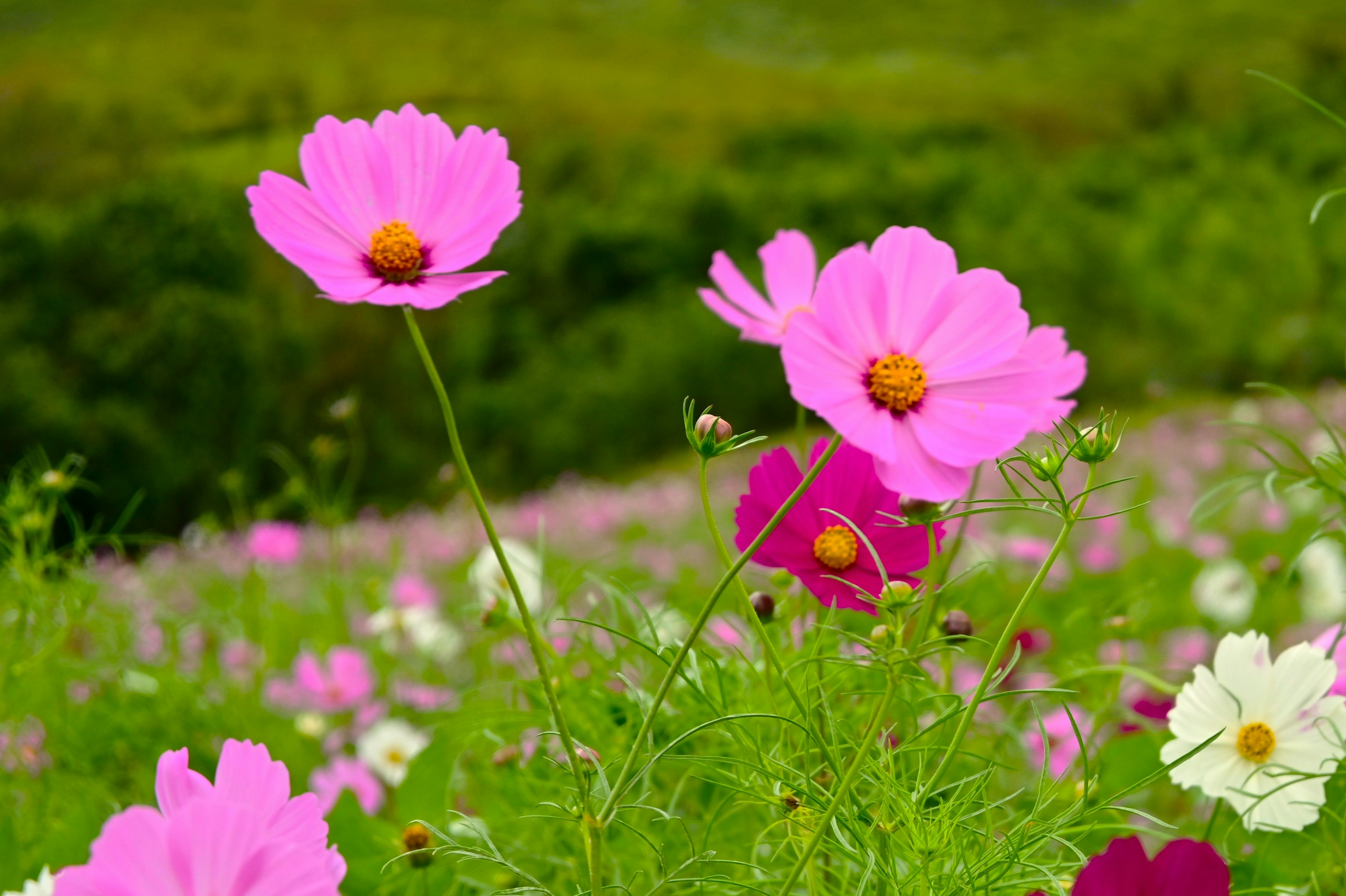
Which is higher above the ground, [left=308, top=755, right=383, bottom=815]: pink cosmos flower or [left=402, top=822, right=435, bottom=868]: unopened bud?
[left=402, top=822, right=435, bottom=868]: unopened bud

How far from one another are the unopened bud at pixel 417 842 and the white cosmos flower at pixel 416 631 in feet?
2.09

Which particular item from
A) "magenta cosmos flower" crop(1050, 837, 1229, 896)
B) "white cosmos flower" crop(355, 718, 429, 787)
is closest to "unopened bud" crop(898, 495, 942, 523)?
"magenta cosmos flower" crop(1050, 837, 1229, 896)

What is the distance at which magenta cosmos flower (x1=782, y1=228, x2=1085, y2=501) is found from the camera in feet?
0.91

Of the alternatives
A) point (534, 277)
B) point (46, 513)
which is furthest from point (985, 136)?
point (46, 513)

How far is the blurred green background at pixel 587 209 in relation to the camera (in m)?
3.66

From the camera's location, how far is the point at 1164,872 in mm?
319

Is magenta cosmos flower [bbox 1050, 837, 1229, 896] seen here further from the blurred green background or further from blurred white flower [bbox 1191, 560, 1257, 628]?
blurred white flower [bbox 1191, 560, 1257, 628]

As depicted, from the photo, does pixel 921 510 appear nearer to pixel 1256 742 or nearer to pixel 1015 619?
pixel 1015 619

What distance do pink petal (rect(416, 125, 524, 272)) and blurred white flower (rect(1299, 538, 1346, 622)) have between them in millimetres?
1348

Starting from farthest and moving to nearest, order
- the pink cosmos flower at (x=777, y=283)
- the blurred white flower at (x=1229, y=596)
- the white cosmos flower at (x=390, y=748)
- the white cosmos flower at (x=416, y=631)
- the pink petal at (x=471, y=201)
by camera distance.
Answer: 1. the blurred white flower at (x=1229, y=596)
2. the white cosmos flower at (x=416, y=631)
3. the white cosmos flower at (x=390, y=748)
4. the pink cosmos flower at (x=777, y=283)
5. the pink petal at (x=471, y=201)

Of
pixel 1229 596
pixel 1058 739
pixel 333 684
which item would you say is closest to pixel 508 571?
pixel 1058 739

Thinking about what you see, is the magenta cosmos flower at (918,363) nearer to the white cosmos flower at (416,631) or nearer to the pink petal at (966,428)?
the pink petal at (966,428)

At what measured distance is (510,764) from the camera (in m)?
0.47

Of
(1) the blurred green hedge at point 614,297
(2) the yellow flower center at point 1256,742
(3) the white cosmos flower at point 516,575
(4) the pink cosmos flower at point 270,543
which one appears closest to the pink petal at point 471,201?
(2) the yellow flower center at point 1256,742
